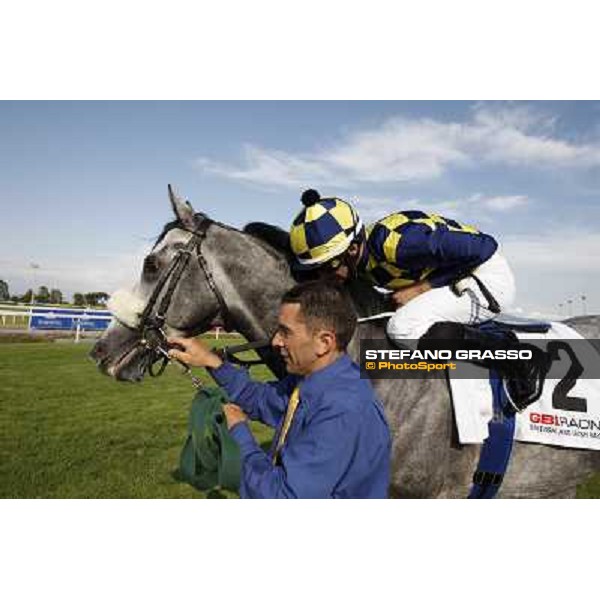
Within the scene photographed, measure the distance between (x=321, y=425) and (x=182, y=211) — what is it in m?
2.07

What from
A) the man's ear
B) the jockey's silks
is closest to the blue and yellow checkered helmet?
the jockey's silks

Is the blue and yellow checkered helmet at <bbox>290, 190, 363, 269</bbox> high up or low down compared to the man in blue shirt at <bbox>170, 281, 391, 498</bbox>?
up

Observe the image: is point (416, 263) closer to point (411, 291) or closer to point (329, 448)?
point (411, 291)

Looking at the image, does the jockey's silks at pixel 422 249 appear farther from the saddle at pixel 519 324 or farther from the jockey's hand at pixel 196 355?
the jockey's hand at pixel 196 355

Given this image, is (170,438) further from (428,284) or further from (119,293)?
(428,284)

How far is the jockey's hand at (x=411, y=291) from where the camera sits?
3027 millimetres

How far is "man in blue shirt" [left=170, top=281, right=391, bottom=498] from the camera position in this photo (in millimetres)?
1650

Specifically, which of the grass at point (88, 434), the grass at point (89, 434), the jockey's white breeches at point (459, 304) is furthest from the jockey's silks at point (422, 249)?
the grass at point (88, 434)

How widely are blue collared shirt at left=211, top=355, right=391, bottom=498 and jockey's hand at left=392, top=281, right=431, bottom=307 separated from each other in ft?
4.26

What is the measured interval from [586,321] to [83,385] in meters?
9.41

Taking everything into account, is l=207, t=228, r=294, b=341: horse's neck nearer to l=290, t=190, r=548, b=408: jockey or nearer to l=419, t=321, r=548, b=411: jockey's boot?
l=290, t=190, r=548, b=408: jockey

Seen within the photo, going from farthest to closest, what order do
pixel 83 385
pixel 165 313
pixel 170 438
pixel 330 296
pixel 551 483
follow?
pixel 83 385 < pixel 170 438 < pixel 165 313 < pixel 551 483 < pixel 330 296

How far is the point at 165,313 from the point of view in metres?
3.23

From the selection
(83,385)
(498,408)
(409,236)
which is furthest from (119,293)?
(83,385)
